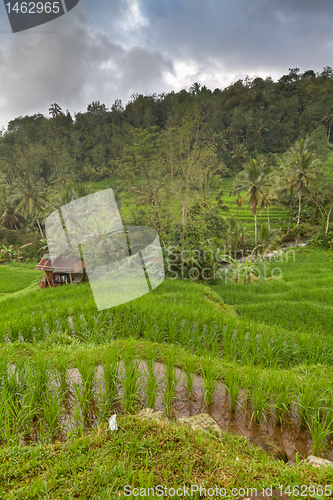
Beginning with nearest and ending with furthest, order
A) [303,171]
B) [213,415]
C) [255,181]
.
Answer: [213,415]
[255,181]
[303,171]

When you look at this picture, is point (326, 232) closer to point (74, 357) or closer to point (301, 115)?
point (74, 357)

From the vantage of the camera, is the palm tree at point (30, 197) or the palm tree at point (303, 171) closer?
the palm tree at point (303, 171)

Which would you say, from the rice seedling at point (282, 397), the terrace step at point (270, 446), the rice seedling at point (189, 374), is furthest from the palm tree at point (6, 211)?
the terrace step at point (270, 446)

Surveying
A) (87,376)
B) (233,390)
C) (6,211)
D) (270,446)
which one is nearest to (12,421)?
(87,376)

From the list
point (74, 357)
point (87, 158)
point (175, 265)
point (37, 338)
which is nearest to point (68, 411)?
point (74, 357)

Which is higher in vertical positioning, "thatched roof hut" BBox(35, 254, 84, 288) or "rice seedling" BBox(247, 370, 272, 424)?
"rice seedling" BBox(247, 370, 272, 424)

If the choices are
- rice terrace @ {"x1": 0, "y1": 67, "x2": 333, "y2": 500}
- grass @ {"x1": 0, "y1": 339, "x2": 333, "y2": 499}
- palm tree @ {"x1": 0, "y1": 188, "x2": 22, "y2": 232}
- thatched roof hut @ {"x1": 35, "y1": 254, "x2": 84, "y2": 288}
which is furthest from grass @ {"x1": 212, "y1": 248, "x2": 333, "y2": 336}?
palm tree @ {"x1": 0, "y1": 188, "x2": 22, "y2": 232}

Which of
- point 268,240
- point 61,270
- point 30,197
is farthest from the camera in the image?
point 30,197

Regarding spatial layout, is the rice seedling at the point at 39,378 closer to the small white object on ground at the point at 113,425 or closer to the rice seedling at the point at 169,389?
the small white object on ground at the point at 113,425

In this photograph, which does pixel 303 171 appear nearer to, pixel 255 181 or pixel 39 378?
pixel 255 181

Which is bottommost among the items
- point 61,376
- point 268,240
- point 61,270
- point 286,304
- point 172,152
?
point 268,240

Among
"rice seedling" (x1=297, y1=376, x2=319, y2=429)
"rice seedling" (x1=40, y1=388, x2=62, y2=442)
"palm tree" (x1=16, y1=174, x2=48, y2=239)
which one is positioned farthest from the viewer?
"palm tree" (x1=16, y1=174, x2=48, y2=239)

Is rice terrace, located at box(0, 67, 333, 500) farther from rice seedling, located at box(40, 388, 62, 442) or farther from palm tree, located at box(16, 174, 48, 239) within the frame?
palm tree, located at box(16, 174, 48, 239)

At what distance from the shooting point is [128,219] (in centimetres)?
1177
